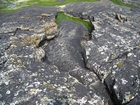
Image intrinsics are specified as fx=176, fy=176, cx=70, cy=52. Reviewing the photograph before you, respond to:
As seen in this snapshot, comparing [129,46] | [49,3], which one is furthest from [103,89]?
[49,3]

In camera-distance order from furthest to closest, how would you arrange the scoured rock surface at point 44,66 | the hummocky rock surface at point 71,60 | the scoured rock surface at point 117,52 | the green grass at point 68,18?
the green grass at point 68,18 < the scoured rock surface at point 117,52 < the hummocky rock surface at point 71,60 < the scoured rock surface at point 44,66

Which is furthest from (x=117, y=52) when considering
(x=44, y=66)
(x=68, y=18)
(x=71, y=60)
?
(x=68, y=18)

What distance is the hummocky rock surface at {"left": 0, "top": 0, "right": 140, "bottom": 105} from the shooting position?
39.4ft

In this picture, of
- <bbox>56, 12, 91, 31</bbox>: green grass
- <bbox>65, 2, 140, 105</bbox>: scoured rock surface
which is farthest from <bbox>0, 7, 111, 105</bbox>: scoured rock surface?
<bbox>56, 12, 91, 31</bbox>: green grass

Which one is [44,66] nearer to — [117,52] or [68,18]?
[117,52]

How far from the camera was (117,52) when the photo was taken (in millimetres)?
16594

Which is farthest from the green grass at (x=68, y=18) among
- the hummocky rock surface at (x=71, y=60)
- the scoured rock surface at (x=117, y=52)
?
the scoured rock surface at (x=117, y=52)

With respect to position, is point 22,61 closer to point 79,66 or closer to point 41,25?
point 79,66

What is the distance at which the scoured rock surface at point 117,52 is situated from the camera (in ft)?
42.4

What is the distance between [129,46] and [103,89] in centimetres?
541

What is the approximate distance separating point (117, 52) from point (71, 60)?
448 centimetres

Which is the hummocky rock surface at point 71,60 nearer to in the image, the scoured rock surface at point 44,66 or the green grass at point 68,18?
the scoured rock surface at point 44,66

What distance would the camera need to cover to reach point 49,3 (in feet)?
122

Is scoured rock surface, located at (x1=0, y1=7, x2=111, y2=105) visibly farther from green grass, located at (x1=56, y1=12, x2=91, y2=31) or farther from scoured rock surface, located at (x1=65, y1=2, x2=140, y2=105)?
green grass, located at (x1=56, y1=12, x2=91, y2=31)
